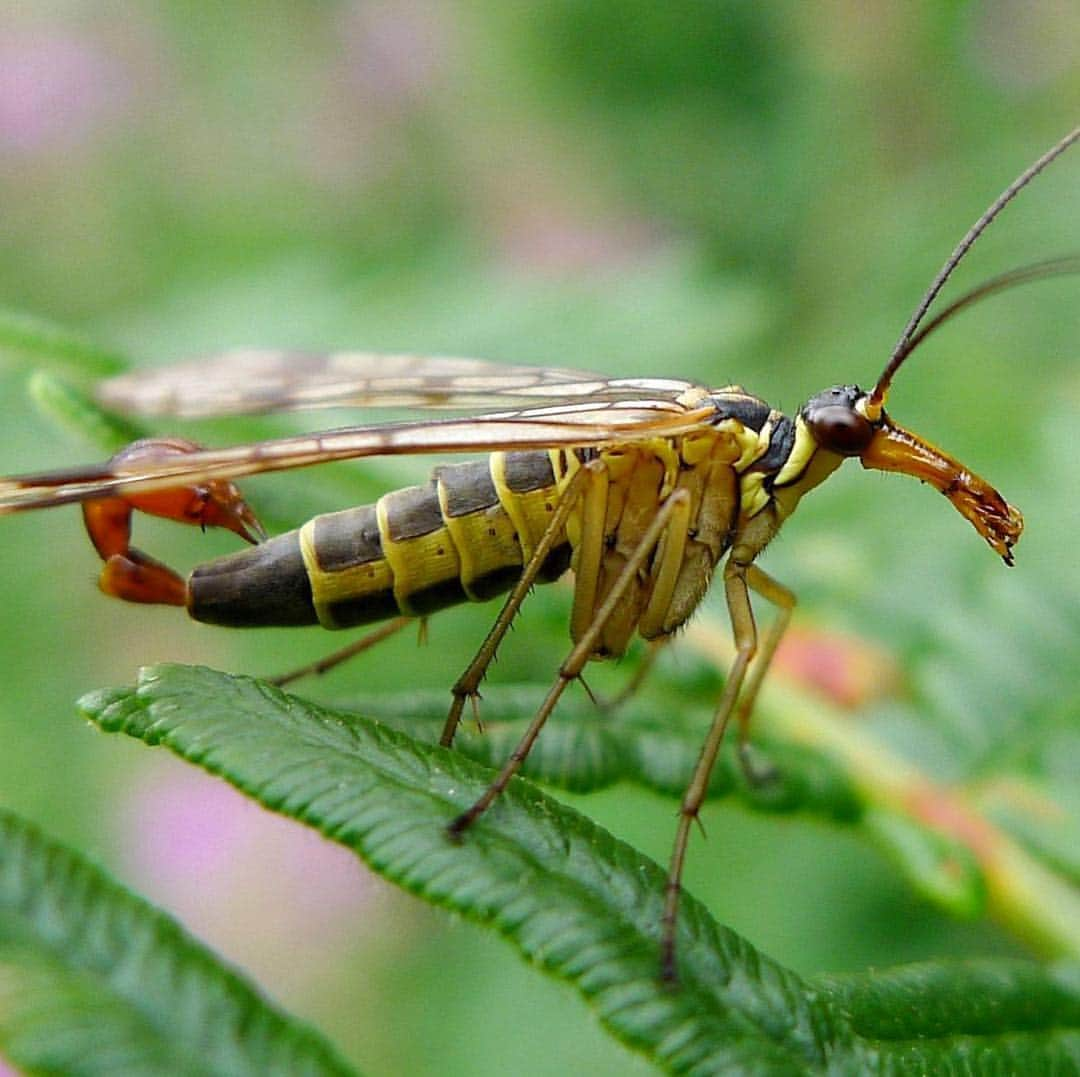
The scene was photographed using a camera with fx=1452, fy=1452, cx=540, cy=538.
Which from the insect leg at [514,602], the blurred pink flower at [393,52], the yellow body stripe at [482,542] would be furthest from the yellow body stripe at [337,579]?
the blurred pink flower at [393,52]

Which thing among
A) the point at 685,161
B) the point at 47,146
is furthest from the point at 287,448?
the point at 47,146

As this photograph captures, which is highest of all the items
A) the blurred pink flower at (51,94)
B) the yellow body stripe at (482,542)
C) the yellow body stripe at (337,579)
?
the blurred pink flower at (51,94)

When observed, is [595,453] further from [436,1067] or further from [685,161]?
[685,161]

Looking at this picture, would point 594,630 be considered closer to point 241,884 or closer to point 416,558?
point 416,558

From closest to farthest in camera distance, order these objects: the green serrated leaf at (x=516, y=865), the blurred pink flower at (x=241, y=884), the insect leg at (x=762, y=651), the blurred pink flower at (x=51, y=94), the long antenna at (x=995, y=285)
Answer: the green serrated leaf at (x=516, y=865) < the long antenna at (x=995, y=285) < the insect leg at (x=762, y=651) < the blurred pink flower at (x=241, y=884) < the blurred pink flower at (x=51, y=94)

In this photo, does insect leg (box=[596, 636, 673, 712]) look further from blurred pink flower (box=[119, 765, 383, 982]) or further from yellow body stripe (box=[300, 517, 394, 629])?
blurred pink flower (box=[119, 765, 383, 982])

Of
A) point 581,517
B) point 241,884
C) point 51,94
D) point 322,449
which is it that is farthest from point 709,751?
point 51,94

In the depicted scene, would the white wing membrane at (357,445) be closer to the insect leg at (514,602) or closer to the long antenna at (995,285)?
the insect leg at (514,602)
